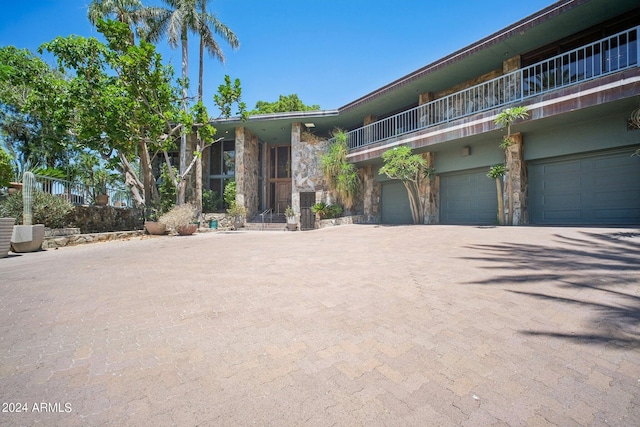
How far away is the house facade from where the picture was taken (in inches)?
328

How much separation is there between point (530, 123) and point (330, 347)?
36.2 feet

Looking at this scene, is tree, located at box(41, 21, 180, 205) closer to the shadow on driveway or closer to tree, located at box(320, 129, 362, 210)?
tree, located at box(320, 129, 362, 210)

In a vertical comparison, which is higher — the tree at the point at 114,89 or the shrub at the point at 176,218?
the tree at the point at 114,89

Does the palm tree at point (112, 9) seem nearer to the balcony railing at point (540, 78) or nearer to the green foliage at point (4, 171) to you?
the green foliage at point (4, 171)

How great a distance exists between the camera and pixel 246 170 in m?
17.5

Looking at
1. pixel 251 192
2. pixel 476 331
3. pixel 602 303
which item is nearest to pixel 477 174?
pixel 602 303

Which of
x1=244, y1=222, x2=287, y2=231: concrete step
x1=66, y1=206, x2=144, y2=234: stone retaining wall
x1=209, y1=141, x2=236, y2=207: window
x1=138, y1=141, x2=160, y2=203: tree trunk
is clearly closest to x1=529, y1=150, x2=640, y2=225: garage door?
x1=244, y1=222, x2=287, y2=231: concrete step

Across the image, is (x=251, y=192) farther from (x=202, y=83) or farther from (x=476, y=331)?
(x=476, y=331)

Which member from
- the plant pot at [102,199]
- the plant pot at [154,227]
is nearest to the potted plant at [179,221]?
the plant pot at [154,227]

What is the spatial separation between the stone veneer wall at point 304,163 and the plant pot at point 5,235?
39.1ft

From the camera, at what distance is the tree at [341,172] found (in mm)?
15109

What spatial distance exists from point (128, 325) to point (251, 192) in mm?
16196

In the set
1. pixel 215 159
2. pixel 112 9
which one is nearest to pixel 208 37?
pixel 112 9

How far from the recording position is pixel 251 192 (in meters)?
18.2
